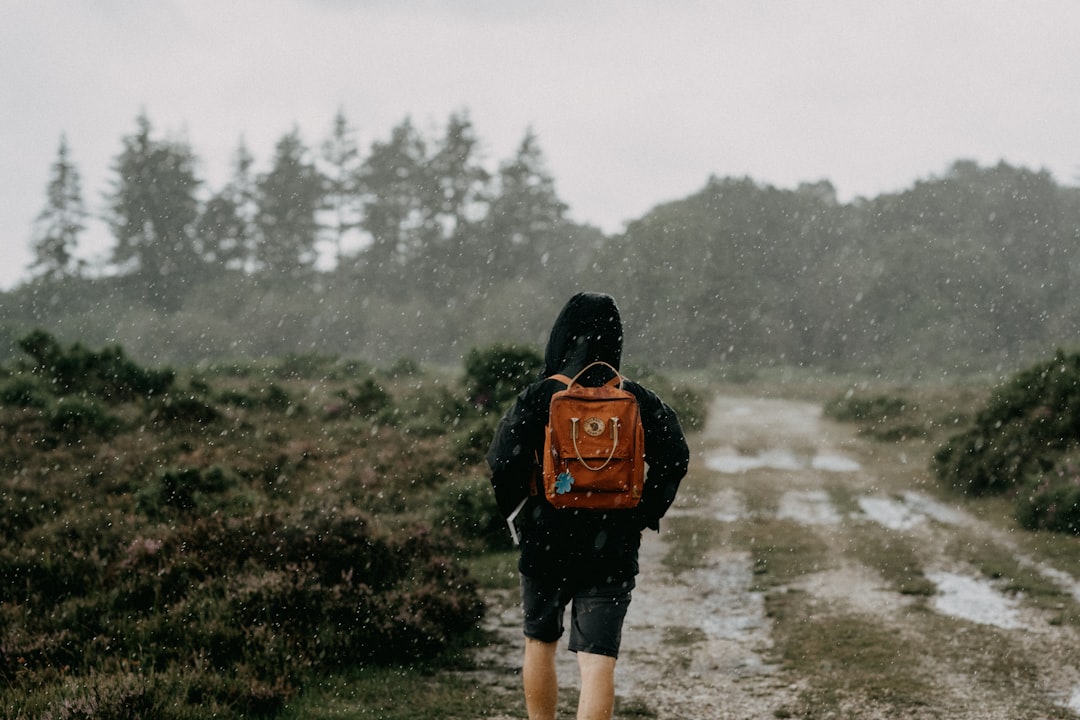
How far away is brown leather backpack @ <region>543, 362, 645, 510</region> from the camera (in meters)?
3.32

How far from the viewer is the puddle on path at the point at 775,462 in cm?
1525

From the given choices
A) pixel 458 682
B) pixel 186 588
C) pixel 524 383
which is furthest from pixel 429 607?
pixel 524 383

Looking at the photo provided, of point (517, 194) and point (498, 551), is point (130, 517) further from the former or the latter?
point (517, 194)

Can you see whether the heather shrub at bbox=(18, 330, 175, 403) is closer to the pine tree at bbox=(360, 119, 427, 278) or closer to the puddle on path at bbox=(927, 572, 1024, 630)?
the puddle on path at bbox=(927, 572, 1024, 630)

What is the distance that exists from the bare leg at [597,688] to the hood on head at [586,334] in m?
1.13

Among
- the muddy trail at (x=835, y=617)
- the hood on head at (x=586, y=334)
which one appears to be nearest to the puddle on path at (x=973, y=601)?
the muddy trail at (x=835, y=617)

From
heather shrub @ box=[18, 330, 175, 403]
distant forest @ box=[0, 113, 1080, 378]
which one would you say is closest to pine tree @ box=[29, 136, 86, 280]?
distant forest @ box=[0, 113, 1080, 378]

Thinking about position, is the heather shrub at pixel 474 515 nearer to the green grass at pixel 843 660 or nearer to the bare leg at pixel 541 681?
the green grass at pixel 843 660

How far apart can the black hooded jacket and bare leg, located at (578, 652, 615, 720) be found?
0.31 metres

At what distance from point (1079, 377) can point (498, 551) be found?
8.66 meters

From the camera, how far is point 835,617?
265 inches

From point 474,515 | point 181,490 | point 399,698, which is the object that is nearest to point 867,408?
point 474,515

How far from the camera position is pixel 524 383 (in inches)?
574

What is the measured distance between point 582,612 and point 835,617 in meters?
4.11
